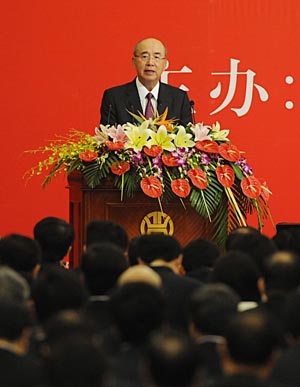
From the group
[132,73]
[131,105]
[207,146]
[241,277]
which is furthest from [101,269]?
[132,73]

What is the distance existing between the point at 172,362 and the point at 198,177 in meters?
2.79

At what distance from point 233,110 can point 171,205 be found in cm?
241

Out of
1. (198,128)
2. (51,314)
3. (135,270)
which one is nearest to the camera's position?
(51,314)

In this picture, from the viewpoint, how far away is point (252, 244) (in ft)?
13.3

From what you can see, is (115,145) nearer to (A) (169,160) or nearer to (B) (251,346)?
(A) (169,160)

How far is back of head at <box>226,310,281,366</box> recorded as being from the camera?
2.35m

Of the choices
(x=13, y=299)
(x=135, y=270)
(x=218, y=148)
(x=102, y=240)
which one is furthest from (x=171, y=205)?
(x=13, y=299)

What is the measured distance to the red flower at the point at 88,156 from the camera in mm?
4973

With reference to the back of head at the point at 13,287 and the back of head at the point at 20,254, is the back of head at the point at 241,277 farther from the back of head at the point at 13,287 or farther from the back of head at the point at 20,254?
the back of head at the point at 20,254

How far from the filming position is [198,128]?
508 centimetres

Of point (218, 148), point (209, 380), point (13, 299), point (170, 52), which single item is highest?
point (170, 52)

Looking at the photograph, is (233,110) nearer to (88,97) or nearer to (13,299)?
(88,97)

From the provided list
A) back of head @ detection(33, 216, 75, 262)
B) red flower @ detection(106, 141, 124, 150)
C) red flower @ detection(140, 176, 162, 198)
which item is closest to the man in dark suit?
red flower @ detection(106, 141, 124, 150)

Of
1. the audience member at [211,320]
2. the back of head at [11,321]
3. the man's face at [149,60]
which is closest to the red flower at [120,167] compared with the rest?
the man's face at [149,60]
